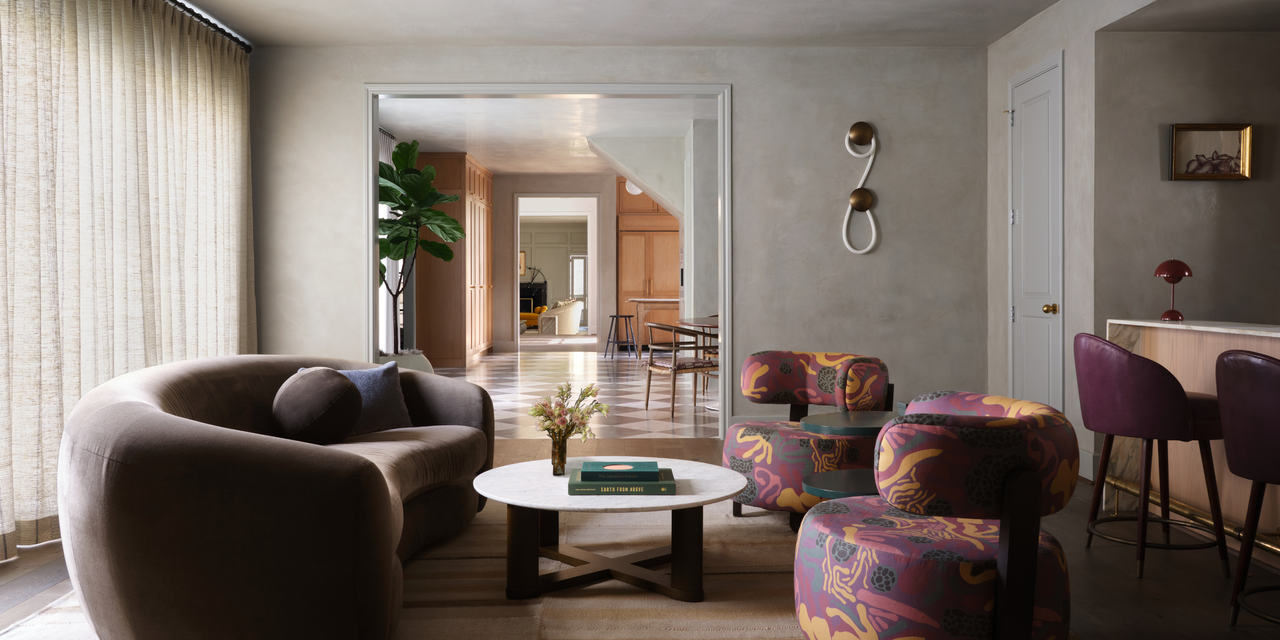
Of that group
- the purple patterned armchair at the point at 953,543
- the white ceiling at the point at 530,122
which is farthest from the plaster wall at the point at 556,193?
the purple patterned armchair at the point at 953,543

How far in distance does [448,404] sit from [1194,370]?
10.2 ft

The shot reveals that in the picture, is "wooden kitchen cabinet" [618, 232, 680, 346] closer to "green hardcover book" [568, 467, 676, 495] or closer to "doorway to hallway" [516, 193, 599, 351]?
"doorway to hallway" [516, 193, 599, 351]

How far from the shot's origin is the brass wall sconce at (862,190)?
5.22 meters

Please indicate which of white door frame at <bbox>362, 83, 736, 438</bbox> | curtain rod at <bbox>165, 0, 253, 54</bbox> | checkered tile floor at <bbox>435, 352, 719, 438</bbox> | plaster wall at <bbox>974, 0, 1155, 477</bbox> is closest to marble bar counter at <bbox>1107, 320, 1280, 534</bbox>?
plaster wall at <bbox>974, 0, 1155, 477</bbox>

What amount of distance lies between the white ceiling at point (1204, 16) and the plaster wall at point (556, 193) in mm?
8068

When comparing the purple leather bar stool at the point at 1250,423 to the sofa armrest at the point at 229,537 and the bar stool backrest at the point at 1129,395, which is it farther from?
the sofa armrest at the point at 229,537

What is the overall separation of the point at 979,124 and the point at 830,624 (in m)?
4.25

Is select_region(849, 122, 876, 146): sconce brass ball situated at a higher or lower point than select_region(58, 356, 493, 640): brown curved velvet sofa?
higher

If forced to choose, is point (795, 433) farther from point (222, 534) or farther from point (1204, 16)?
point (1204, 16)

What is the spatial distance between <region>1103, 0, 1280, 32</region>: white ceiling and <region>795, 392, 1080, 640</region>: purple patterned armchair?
282cm

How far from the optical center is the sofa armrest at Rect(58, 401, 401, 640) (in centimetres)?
187

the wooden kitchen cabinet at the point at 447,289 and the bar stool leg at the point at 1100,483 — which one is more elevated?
the wooden kitchen cabinet at the point at 447,289

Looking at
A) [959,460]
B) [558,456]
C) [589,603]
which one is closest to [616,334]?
[558,456]

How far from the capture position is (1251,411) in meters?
2.34
